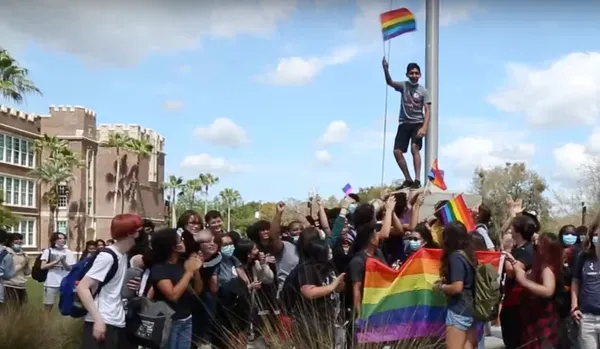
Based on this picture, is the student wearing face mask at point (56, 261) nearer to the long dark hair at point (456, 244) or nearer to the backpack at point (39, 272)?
the backpack at point (39, 272)

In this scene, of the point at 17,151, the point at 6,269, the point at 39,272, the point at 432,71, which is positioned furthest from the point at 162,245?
the point at 17,151

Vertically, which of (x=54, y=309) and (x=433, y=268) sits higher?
(x=433, y=268)

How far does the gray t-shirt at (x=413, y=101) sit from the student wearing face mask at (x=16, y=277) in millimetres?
6036

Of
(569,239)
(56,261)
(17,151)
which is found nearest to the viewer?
(569,239)

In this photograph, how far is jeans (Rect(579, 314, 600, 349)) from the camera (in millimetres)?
6457

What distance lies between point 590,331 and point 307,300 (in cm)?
241

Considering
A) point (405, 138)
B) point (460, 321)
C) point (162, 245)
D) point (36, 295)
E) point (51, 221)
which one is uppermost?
point (405, 138)

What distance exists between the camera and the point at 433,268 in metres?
7.02

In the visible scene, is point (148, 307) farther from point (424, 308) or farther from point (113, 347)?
point (424, 308)

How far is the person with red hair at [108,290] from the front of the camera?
5496mm

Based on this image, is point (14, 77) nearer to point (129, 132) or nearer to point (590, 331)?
point (590, 331)

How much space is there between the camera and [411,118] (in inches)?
458

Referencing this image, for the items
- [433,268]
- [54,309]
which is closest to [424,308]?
[433,268]

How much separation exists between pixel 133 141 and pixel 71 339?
239 feet
